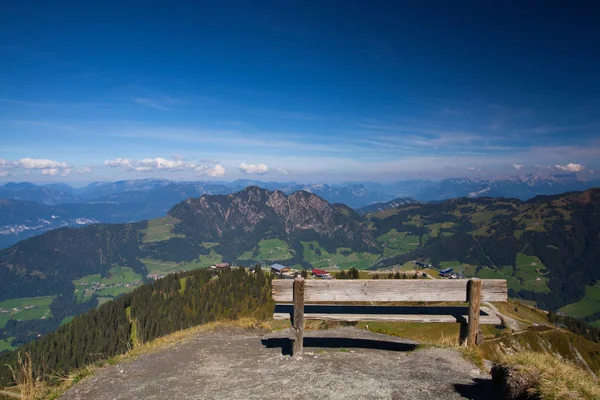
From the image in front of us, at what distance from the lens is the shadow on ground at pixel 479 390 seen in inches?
360

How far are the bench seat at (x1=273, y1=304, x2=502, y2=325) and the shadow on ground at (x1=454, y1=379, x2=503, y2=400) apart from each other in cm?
270

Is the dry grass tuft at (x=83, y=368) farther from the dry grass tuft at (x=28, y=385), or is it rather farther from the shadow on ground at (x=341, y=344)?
the shadow on ground at (x=341, y=344)

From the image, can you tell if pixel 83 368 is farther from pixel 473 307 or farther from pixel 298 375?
pixel 473 307

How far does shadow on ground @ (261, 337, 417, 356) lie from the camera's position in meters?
14.8

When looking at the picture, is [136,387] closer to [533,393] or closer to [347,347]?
[347,347]

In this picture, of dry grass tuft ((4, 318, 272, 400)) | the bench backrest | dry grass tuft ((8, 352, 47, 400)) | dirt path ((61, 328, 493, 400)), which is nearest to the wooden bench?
the bench backrest

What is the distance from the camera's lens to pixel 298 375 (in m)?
11.4

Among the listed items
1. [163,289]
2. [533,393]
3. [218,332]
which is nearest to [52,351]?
[163,289]

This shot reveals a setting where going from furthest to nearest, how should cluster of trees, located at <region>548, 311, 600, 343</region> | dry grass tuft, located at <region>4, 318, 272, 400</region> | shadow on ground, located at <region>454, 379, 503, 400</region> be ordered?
cluster of trees, located at <region>548, 311, 600, 343</region> → dry grass tuft, located at <region>4, 318, 272, 400</region> → shadow on ground, located at <region>454, 379, 503, 400</region>

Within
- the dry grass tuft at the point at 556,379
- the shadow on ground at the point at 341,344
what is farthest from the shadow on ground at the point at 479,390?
the shadow on ground at the point at 341,344

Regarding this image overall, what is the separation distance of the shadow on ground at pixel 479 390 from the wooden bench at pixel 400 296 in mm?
2713

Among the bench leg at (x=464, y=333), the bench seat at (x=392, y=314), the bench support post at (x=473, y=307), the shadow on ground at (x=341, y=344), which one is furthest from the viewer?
the shadow on ground at (x=341, y=344)

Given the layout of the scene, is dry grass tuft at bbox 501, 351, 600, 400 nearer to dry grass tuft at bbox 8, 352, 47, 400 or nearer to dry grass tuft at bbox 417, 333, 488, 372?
dry grass tuft at bbox 417, 333, 488, 372

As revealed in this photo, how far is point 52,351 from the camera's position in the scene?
118188mm
